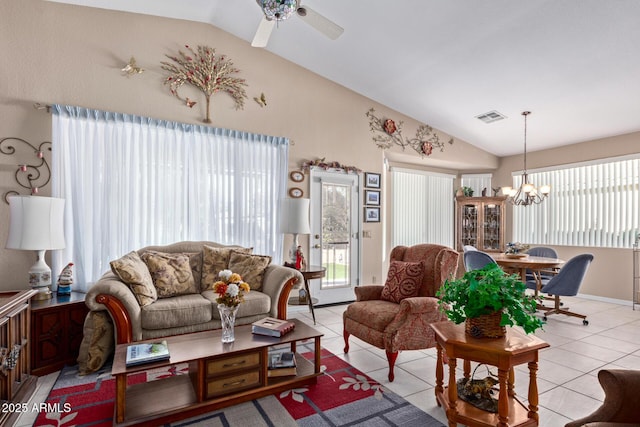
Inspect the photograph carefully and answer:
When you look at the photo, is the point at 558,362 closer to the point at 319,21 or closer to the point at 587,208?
the point at 319,21

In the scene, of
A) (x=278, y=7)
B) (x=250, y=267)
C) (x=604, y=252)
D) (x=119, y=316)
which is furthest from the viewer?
(x=604, y=252)

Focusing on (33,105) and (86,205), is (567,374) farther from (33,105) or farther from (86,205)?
(33,105)

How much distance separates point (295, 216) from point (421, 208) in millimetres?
3526

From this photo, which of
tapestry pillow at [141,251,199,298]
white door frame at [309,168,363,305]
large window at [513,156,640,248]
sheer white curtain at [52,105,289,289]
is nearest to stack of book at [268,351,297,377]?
tapestry pillow at [141,251,199,298]

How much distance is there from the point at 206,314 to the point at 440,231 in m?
5.34

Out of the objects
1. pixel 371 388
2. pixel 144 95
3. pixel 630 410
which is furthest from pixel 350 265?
pixel 630 410

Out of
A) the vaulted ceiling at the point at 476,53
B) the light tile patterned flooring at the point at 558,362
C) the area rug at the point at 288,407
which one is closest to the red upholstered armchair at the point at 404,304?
the light tile patterned flooring at the point at 558,362

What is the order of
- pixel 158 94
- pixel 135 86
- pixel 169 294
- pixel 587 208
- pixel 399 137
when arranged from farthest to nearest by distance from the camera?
pixel 587 208 → pixel 399 137 → pixel 158 94 → pixel 135 86 → pixel 169 294

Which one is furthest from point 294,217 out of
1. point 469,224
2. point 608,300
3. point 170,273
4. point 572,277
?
point 608,300

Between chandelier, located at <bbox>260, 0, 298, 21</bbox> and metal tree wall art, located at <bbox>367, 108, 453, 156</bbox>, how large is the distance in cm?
311

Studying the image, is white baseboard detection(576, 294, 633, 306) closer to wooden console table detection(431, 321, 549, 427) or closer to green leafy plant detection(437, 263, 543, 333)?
wooden console table detection(431, 321, 549, 427)

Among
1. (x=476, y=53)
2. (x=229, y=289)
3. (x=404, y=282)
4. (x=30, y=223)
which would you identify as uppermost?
(x=476, y=53)

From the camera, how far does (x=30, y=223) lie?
9.46 ft

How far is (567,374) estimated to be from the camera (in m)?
2.87
